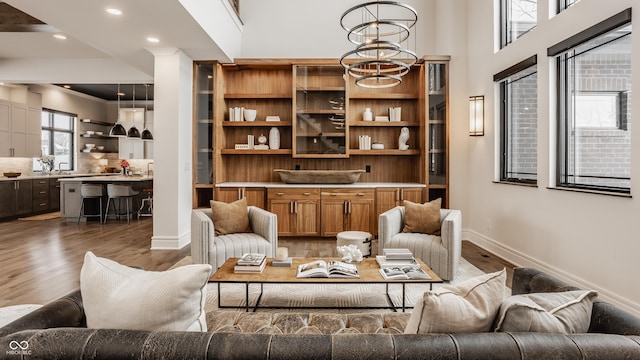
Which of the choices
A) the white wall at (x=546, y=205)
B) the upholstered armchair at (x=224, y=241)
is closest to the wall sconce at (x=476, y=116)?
the white wall at (x=546, y=205)

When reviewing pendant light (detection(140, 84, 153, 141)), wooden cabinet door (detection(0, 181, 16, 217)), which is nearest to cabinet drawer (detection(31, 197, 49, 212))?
wooden cabinet door (detection(0, 181, 16, 217))

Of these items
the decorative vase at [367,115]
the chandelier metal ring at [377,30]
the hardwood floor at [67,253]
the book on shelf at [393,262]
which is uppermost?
the chandelier metal ring at [377,30]

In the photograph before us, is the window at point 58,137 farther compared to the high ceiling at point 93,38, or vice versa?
the window at point 58,137

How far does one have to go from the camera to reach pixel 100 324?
120 cm

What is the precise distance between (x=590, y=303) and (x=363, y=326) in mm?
910

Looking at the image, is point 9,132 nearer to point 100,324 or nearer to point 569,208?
point 100,324

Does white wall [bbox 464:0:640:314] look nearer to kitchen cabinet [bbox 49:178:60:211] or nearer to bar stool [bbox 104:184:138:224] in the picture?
bar stool [bbox 104:184:138:224]

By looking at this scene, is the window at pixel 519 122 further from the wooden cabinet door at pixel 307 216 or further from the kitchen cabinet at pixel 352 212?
the wooden cabinet door at pixel 307 216

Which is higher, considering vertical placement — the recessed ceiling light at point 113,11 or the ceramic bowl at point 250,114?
the recessed ceiling light at point 113,11

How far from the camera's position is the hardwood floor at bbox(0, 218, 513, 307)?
3447 mm

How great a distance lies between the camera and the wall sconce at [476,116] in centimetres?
Result: 503

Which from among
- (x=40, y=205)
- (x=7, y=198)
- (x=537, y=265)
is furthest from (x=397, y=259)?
(x=40, y=205)

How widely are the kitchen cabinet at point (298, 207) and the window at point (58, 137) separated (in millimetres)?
7172

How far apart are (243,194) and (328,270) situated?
3085mm
